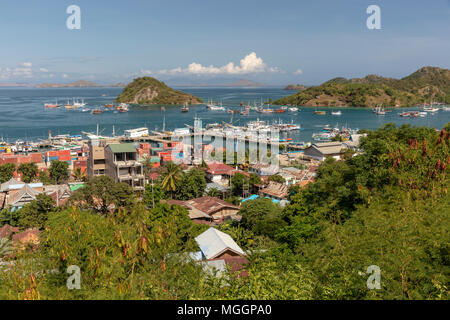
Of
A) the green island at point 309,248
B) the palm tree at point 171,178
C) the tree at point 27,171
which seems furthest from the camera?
the tree at point 27,171

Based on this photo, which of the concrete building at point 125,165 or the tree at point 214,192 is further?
the tree at point 214,192

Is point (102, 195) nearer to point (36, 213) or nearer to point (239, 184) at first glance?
point (36, 213)

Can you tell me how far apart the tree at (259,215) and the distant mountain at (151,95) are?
69.0 metres

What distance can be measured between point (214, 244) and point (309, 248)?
195 cm

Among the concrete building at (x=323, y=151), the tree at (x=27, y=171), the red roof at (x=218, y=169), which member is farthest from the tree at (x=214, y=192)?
the concrete building at (x=323, y=151)

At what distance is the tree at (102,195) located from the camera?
10.1m

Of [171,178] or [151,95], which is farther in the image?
[151,95]

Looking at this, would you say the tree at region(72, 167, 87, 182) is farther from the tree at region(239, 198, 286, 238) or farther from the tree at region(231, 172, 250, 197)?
the tree at region(239, 198, 286, 238)

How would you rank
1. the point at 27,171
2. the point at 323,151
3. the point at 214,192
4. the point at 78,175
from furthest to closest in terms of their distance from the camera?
the point at 323,151 < the point at 78,175 < the point at 27,171 < the point at 214,192

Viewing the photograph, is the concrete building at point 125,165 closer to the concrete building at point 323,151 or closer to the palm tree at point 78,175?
the palm tree at point 78,175

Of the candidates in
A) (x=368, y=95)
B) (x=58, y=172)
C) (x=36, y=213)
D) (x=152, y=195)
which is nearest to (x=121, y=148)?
(x=152, y=195)

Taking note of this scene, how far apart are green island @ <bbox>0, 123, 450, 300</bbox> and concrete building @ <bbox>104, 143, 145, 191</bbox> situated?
3.98 m

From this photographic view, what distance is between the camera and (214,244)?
23.1ft
